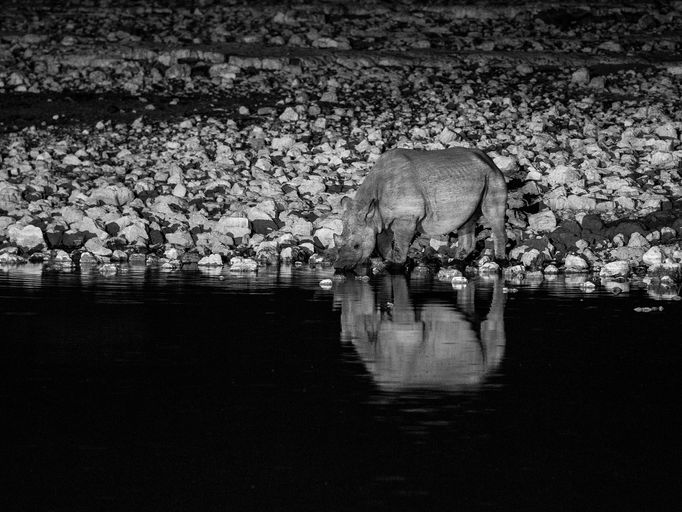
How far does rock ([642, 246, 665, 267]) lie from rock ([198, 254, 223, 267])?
565cm

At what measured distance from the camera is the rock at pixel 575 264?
58.4ft

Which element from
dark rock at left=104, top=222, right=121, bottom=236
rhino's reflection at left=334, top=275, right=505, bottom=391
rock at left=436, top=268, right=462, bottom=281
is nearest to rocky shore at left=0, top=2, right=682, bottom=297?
dark rock at left=104, top=222, right=121, bottom=236

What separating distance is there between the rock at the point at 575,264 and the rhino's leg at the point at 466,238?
4.87 ft

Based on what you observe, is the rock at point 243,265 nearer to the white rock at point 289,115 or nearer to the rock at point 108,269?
the rock at point 108,269

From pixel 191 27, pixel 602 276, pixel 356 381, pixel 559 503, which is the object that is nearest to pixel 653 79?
pixel 191 27

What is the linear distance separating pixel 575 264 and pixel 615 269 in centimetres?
83

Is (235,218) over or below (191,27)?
below

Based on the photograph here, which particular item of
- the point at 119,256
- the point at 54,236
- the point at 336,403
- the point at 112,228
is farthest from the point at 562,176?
the point at 336,403

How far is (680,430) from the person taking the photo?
27.3 ft

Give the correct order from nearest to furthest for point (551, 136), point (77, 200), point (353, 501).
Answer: point (353, 501), point (77, 200), point (551, 136)

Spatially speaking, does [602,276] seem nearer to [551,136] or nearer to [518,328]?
[518,328]

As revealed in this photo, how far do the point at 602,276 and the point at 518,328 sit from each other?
4.85 metres

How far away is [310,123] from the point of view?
25.6 m

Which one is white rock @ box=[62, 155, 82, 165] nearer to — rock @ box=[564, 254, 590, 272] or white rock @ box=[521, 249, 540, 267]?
white rock @ box=[521, 249, 540, 267]
